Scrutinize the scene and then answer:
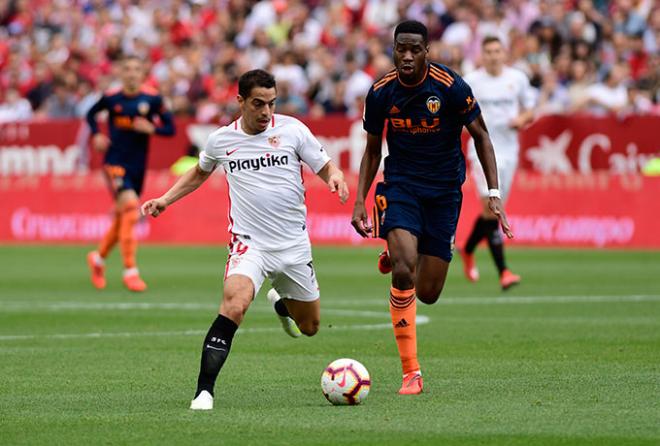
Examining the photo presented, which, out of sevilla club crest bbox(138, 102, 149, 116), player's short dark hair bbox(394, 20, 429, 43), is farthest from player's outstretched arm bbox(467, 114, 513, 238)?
sevilla club crest bbox(138, 102, 149, 116)

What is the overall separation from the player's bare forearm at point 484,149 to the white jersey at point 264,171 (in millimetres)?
1064

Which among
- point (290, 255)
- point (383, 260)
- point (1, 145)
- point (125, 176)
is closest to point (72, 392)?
point (290, 255)

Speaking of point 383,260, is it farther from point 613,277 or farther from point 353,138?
point 353,138

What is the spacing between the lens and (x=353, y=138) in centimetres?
2638

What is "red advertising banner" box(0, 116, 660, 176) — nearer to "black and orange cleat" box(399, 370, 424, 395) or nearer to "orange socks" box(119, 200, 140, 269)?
"orange socks" box(119, 200, 140, 269)

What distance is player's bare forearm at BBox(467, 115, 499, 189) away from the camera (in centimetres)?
1017

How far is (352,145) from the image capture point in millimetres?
26359

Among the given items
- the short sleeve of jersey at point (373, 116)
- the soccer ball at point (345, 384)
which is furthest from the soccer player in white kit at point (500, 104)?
A: the soccer ball at point (345, 384)

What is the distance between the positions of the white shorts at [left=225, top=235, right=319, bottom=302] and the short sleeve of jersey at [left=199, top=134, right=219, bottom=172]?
19.8 inches

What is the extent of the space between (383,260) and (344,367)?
180cm

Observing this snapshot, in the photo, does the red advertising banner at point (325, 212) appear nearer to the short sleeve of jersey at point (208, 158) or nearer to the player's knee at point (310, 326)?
the player's knee at point (310, 326)

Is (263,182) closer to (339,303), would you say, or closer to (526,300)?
(339,303)

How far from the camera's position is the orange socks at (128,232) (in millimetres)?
18094

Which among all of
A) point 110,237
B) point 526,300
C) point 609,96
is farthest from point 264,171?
point 609,96
